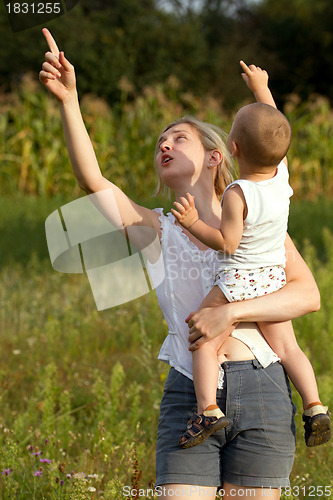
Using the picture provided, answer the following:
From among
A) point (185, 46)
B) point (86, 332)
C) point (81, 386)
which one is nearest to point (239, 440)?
point (81, 386)

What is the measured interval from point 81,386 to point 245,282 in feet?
8.18

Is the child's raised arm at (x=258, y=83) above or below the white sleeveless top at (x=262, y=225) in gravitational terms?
above

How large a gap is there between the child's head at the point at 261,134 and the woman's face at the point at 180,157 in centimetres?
29

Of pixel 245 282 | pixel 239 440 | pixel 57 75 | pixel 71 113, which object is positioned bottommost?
pixel 239 440

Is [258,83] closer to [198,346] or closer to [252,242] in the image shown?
[252,242]

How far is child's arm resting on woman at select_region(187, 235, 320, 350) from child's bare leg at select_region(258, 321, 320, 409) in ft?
0.20

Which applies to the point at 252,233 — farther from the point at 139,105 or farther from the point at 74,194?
the point at 139,105

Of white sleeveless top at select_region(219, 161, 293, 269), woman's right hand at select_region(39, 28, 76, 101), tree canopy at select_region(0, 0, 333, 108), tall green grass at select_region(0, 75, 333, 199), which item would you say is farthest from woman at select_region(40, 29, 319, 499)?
tree canopy at select_region(0, 0, 333, 108)

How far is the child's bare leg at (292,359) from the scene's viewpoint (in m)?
1.97

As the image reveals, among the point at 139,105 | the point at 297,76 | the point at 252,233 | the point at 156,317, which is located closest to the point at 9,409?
the point at 156,317

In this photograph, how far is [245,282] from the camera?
6.23 feet

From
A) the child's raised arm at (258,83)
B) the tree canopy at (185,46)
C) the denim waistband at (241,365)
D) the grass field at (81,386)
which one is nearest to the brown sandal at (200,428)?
the denim waistband at (241,365)

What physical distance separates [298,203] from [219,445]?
9327mm

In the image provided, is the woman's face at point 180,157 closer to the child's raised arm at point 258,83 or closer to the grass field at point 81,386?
the child's raised arm at point 258,83
